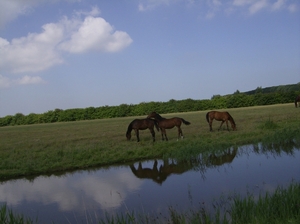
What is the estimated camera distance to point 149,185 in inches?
309

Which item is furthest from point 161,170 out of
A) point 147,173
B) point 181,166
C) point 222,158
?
point 222,158

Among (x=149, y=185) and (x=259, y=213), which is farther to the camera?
(x=149, y=185)

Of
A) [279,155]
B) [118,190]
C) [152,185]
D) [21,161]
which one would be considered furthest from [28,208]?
[279,155]

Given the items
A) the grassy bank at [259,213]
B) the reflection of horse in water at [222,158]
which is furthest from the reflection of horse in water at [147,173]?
the grassy bank at [259,213]

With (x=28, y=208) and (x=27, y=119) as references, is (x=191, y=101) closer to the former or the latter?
(x=27, y=119)

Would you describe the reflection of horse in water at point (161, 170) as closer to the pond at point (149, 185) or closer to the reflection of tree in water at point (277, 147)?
the pond at point (149, 185)

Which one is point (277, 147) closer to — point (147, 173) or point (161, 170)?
point (161, 170)

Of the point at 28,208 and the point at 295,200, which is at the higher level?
the point at 295,200

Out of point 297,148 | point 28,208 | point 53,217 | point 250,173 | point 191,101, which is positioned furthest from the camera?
point 191,101

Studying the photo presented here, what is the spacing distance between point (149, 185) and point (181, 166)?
7.77 feet

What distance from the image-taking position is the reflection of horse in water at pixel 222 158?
32.8 ft

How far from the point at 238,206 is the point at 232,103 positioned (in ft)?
218

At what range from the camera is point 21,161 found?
11.8 meters

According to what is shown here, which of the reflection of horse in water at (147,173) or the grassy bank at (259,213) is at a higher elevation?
the grassy bank at (259,213)
